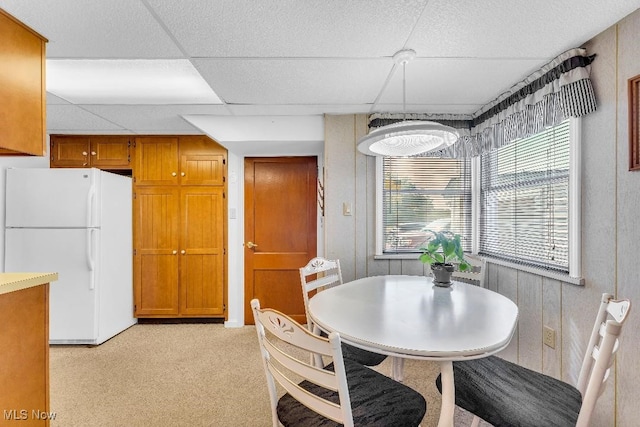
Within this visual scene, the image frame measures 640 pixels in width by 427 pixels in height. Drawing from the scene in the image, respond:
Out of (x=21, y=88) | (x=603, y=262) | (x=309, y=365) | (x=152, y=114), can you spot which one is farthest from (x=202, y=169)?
(x=603, y=262)

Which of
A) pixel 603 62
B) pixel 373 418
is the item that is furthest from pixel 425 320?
pixel 603 62

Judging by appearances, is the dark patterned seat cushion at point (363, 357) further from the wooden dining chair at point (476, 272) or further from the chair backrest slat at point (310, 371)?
the wooden dining chair at point (476, 272)

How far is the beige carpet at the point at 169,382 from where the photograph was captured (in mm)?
1897

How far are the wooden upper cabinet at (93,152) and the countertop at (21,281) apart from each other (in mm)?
2154

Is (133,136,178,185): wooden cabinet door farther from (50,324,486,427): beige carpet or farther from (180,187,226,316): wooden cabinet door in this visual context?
(50,324,486,427): beige carpet

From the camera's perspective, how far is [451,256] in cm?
205

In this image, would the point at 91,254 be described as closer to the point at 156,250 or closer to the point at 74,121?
the point at 156,250

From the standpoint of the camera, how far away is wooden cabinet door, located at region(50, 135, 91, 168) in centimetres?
338

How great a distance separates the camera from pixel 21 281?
Answer: 4.67 ft

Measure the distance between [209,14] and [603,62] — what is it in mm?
2048

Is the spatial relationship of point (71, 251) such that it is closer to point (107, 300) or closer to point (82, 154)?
point (107, 300)

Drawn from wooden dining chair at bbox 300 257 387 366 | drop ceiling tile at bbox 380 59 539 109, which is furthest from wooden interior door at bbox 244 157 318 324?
drop ceiling tile at bbox 380 59 539 109

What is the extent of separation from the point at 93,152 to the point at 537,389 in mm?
4309

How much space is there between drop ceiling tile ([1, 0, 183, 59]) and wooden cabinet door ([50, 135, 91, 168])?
1.91 m
